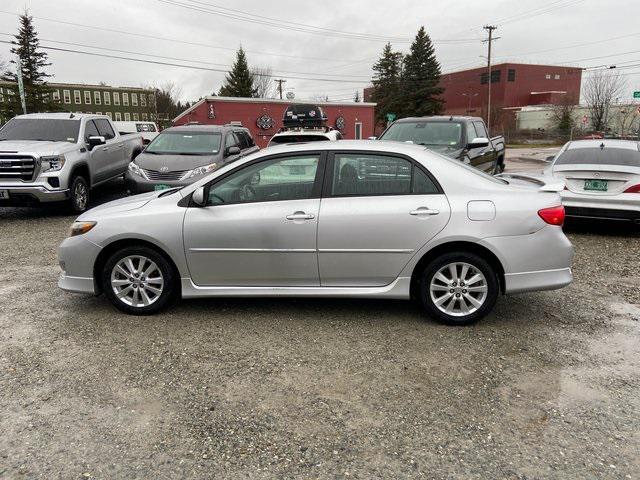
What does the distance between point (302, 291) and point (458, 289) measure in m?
1.36

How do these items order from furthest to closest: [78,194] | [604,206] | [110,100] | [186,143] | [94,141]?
[110,100] → [94,141] → [186,143] → [78,194] → [604,206]

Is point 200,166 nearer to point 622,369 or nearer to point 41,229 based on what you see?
point 41,229

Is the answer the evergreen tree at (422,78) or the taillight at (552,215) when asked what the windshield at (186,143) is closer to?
the taillight at (552,215)

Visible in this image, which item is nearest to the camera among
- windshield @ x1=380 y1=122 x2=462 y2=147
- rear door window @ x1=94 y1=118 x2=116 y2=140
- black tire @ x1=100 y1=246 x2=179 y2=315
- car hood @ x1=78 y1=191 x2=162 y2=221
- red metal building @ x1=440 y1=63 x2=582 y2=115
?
black tire @ x1=100 y1=246 x2=179 y2=315

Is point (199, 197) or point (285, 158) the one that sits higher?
point (285, 158)

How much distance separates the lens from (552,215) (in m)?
4.25

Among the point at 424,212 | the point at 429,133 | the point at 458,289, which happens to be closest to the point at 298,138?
the point at 429,133

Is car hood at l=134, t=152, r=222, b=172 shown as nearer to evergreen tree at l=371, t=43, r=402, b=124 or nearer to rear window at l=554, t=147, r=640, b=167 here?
rear window at l=554, t=147, r=640, b=167

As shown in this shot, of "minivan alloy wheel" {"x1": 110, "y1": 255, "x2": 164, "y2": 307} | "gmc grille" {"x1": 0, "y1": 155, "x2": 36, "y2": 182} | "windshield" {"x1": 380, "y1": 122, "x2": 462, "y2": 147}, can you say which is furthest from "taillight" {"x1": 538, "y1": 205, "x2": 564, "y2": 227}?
"gmc grille" {"x1": 0, "y1": 155, "x2": 36, "y2": 182}

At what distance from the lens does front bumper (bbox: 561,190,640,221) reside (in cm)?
735

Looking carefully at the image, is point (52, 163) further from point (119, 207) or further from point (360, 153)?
point (360, 153)

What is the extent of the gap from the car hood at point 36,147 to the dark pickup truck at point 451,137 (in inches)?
245

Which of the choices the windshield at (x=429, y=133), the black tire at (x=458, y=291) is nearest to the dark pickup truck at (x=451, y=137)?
the windshield at (x=429, y=133)

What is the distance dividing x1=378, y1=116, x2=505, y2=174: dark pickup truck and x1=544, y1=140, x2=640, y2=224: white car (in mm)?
1402
